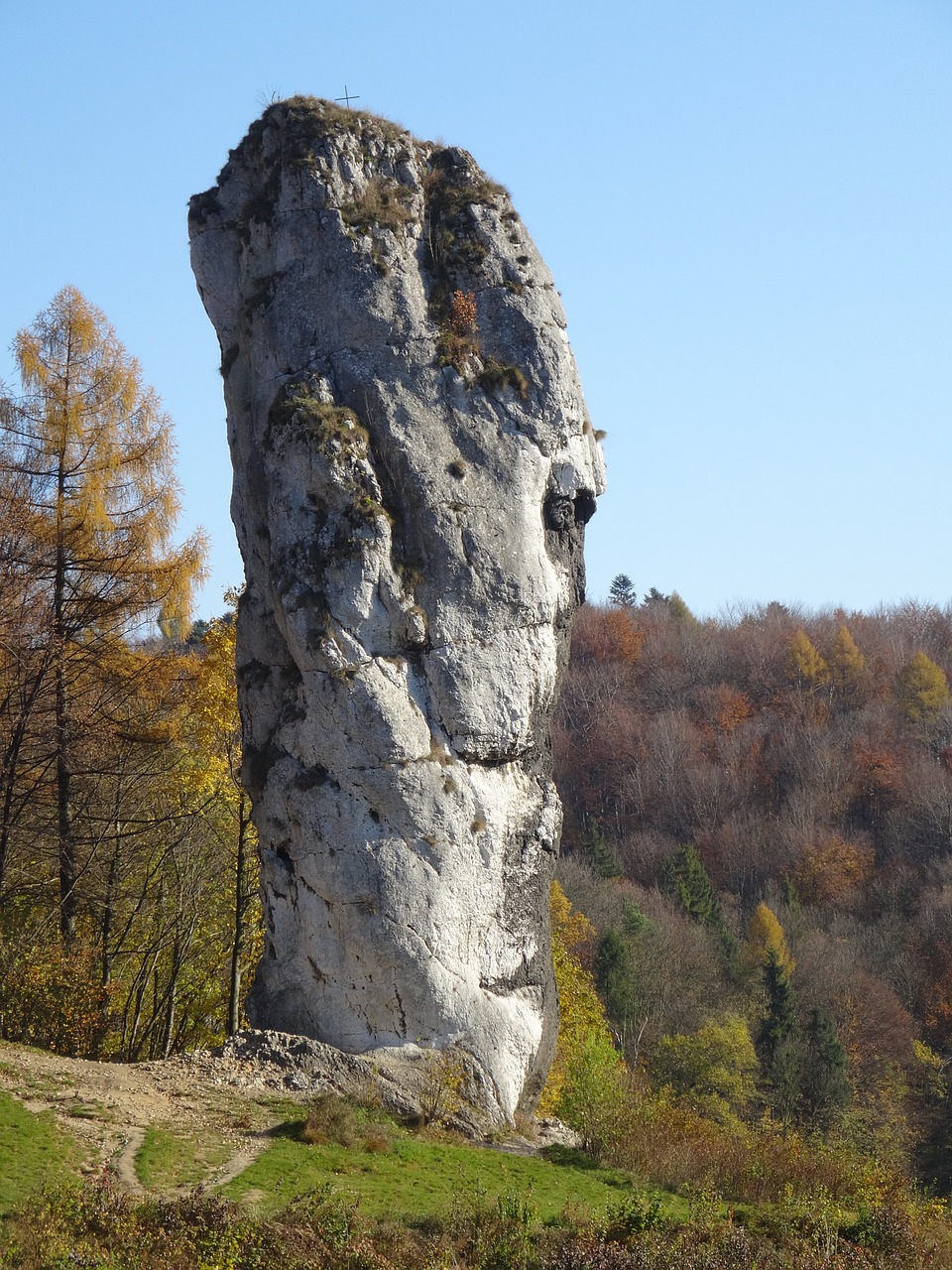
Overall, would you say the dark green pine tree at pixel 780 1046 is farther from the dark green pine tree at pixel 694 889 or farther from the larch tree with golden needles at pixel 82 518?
the larch tree with golden needles at pixel 82 518

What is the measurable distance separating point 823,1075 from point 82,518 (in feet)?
95.0

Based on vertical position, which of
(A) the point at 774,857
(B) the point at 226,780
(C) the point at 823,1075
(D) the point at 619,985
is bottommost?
(C) the point at 823,1075

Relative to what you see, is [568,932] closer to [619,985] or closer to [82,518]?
[619,985]

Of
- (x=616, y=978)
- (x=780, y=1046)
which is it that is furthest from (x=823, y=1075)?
(x=616, y=978)

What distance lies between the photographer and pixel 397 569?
610 inches

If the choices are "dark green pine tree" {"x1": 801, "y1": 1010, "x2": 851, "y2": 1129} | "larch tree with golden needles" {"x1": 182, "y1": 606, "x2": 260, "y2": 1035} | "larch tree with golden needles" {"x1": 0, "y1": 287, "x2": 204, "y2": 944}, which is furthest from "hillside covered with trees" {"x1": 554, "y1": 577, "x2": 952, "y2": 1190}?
"larch tree with golden needles" {"x1": 0, "y1": 287, "x2": 204, "y2": 944}

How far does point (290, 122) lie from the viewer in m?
17.1

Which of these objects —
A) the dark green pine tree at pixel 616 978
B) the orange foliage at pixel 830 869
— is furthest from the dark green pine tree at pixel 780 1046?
the orange foliage at pixel 830 869

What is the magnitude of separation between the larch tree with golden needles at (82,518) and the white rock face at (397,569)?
3.12m

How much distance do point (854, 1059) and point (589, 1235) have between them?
3601 cm

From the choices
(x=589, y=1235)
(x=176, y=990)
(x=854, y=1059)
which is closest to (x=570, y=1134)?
(x=589, y=1235)

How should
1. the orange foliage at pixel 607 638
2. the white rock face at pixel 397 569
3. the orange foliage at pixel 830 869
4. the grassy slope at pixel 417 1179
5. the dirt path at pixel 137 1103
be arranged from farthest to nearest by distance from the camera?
the orange foliage at pixel 607 638
the orange foliage at pixel 830 869
the white rock face at pixel 397 569
the dirt path at pixel 137 1103
the grassy slope at pixel 417 1179

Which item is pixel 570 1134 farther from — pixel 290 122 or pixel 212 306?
pixel 290 122

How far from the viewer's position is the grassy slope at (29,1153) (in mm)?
10539
